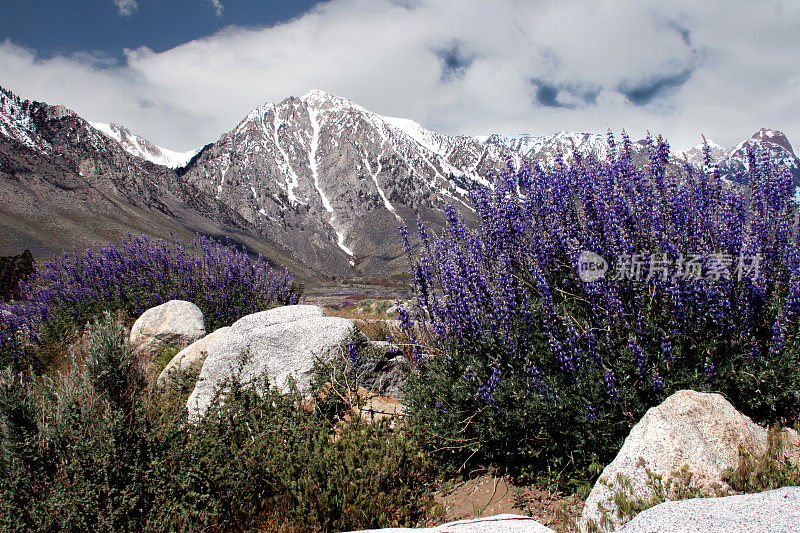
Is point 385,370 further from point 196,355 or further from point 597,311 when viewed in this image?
point 196,355

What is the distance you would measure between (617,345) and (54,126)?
19969 cm

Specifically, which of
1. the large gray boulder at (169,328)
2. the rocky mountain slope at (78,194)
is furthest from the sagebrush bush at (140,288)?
the rocky mountain slope at (78,194)

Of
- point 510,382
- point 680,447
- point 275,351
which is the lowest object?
point 275,351

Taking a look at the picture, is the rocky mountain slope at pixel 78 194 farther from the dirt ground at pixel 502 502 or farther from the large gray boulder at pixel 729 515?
the large gray boulder at pixel 729 515

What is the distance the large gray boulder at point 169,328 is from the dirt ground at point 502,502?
24.1ft

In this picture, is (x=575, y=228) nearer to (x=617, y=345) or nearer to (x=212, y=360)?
(x=617, y=345)

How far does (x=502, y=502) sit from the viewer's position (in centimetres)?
385

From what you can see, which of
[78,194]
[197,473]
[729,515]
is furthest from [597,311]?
[78,194]

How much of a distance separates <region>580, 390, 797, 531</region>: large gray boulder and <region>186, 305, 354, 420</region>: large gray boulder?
12.5 ft

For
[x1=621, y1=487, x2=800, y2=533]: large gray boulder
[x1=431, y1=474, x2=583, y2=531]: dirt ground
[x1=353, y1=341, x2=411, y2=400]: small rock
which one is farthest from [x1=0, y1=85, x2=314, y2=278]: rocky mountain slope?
[x1=621, y1=487, x2=800, y2=533]: large gray boulder

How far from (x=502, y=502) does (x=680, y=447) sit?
150 cm

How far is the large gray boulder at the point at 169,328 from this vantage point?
945cm

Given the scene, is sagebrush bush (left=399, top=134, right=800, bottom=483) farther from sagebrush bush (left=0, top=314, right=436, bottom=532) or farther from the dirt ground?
sagebrush bush (left=0, top=314, right=436, bottom=532)

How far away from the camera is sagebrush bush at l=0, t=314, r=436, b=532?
348 centimetres
